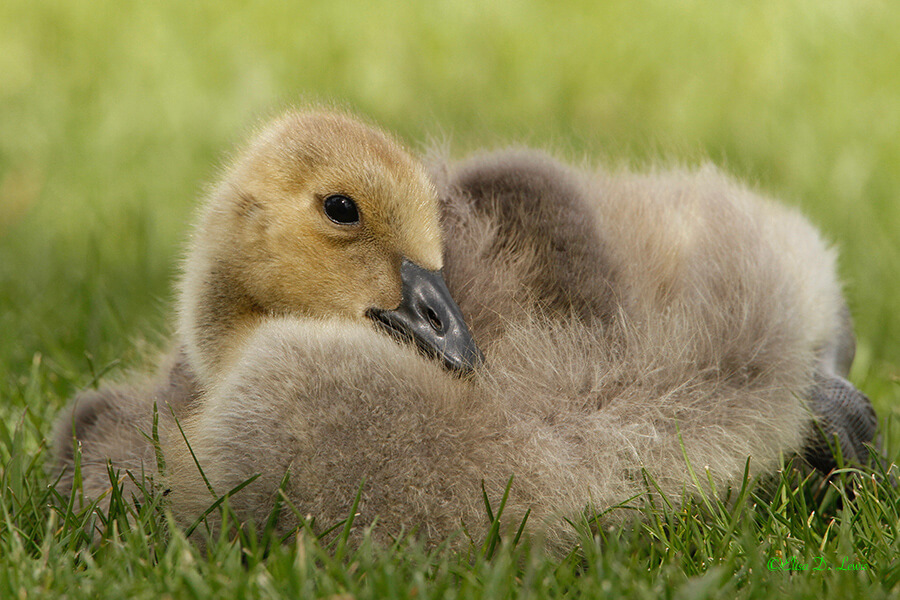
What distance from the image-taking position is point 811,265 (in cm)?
246

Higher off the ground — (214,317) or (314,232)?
(314,232)

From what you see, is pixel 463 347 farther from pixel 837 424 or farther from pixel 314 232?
pixel 837 424

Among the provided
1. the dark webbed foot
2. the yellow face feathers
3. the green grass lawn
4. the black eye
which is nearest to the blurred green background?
the green grass lawn

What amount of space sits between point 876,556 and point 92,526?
1437 mm

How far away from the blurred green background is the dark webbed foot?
0.80m

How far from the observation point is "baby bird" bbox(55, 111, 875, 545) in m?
1.80

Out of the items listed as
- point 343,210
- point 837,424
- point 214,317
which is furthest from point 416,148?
point 837,424

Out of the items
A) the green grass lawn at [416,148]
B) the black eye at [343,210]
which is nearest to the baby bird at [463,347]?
the black eye at [343,210]

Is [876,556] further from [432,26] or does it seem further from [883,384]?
[432,26]

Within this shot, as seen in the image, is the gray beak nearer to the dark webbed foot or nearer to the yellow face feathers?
the yellow face feathers

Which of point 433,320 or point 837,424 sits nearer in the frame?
point 433,320

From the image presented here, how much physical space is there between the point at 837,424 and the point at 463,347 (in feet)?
3.07

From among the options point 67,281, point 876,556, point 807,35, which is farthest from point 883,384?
point 807,35

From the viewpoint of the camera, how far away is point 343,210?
6.67 ft
